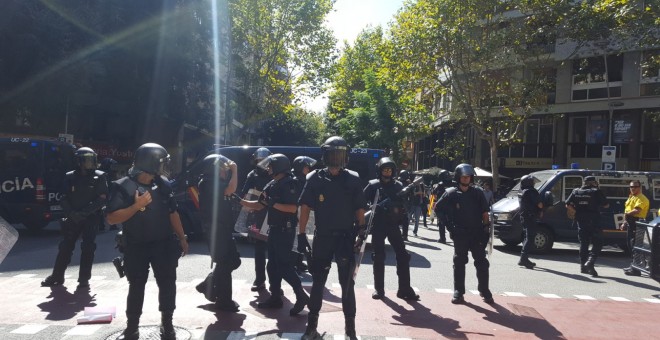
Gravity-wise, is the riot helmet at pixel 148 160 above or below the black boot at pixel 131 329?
above

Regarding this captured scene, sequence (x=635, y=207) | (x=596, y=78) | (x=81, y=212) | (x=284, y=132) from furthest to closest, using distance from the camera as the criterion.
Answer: (x=284, y=132)
(x=596, y=78)
(x=635, y=207)
(x=81, y=212)

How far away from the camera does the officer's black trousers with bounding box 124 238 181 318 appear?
15.8 feet

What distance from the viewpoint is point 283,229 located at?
613cm

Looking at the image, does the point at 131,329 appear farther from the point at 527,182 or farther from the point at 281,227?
the point at 527,182

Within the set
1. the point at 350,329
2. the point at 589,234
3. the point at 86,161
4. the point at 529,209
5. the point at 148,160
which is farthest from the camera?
the point at 529,209

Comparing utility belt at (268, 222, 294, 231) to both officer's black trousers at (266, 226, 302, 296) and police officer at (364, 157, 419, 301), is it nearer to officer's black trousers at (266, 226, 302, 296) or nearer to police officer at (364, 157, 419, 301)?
officer's black trousers at (266, 226, 302, 296)

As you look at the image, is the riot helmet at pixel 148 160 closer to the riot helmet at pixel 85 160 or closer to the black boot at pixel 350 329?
the black boot at pixel 350 329

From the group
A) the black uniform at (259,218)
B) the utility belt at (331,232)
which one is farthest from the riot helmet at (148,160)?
the black uniform at (259,218)

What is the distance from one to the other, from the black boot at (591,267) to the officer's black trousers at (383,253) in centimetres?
443

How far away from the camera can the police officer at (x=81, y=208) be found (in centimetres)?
718

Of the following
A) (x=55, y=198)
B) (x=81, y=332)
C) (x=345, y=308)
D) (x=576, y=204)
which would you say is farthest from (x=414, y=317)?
(x=55, y=198)

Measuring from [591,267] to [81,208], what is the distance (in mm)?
8455

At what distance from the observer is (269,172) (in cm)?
629

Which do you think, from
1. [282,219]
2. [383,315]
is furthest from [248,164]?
[383,315]
